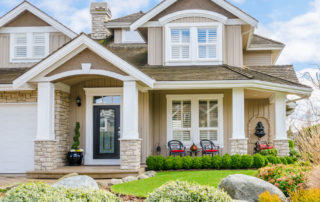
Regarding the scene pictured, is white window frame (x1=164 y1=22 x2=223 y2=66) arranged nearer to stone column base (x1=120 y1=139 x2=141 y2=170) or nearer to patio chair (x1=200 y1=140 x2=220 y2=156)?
patio chair (x1=200 y1=140 x2=220 y2=156)

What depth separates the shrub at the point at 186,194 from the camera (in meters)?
5.29

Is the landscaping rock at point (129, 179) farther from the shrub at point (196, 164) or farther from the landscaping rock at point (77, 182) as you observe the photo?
the landscaping rock at point (77, 182)

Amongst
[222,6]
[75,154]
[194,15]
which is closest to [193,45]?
[194,15]

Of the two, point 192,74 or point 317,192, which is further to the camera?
point 192,74

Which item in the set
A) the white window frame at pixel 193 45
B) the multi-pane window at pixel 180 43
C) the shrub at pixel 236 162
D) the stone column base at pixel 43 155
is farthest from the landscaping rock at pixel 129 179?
the multi-pane window at pixel 180 43

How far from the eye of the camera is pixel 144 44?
1695 cm

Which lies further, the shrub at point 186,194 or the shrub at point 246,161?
the shrub at point 246,161

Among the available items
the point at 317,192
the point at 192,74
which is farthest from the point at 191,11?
the point at 317,192

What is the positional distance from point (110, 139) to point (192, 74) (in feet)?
11.5

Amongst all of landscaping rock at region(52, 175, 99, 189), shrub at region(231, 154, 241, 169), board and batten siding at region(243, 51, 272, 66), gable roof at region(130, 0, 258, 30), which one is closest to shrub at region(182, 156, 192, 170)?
shrub at region(231, 154, 241, 169)

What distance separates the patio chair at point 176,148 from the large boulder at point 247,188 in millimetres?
5978

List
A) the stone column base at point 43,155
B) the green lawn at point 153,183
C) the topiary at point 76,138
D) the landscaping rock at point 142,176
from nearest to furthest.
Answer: the green lawn at point 153,183, the landscaping rock at point 142,176, the stone column base at point 43,155, the topiary at point 76,138

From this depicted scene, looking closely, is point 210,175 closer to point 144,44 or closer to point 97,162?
point 97,162

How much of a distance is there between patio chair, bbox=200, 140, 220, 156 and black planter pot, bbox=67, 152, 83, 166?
13.4 ft
